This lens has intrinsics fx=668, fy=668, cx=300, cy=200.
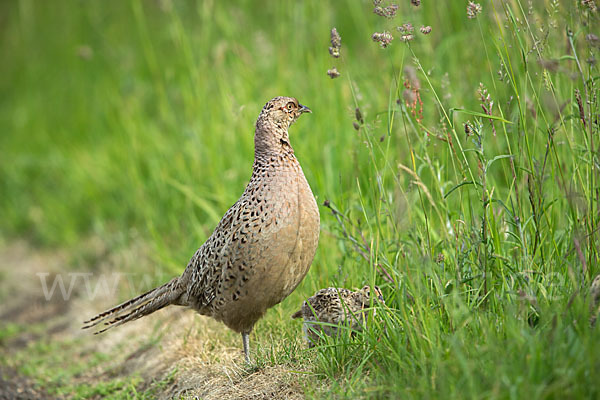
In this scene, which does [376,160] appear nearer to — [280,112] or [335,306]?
[280,112]

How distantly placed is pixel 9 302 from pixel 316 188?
3473 mm

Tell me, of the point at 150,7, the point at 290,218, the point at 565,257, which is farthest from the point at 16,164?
the point at 565,257

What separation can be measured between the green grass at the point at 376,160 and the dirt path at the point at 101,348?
247 mm

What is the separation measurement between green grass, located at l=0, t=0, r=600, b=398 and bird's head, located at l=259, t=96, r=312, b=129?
38 cm

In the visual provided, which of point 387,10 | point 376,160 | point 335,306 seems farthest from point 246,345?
point 387,10

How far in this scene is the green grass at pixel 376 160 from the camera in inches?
107

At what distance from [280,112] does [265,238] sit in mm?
733

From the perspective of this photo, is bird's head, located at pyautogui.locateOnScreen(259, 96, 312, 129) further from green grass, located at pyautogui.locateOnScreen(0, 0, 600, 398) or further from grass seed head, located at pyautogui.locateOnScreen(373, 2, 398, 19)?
grass seed head, located at pyautogui.locateOnScreen(373, 2, 398, 19)

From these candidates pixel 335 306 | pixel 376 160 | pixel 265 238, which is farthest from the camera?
pixel 376 160

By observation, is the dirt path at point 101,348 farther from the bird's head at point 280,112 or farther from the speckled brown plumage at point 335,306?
the bird's head at point 280,112

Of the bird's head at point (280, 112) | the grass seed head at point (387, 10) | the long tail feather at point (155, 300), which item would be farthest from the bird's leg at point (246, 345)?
the grass seed head at point (387, 10)

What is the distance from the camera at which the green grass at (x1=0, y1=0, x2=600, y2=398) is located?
8.90 feet

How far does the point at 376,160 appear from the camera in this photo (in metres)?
4.95

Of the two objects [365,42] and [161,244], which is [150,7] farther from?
[161,244]
